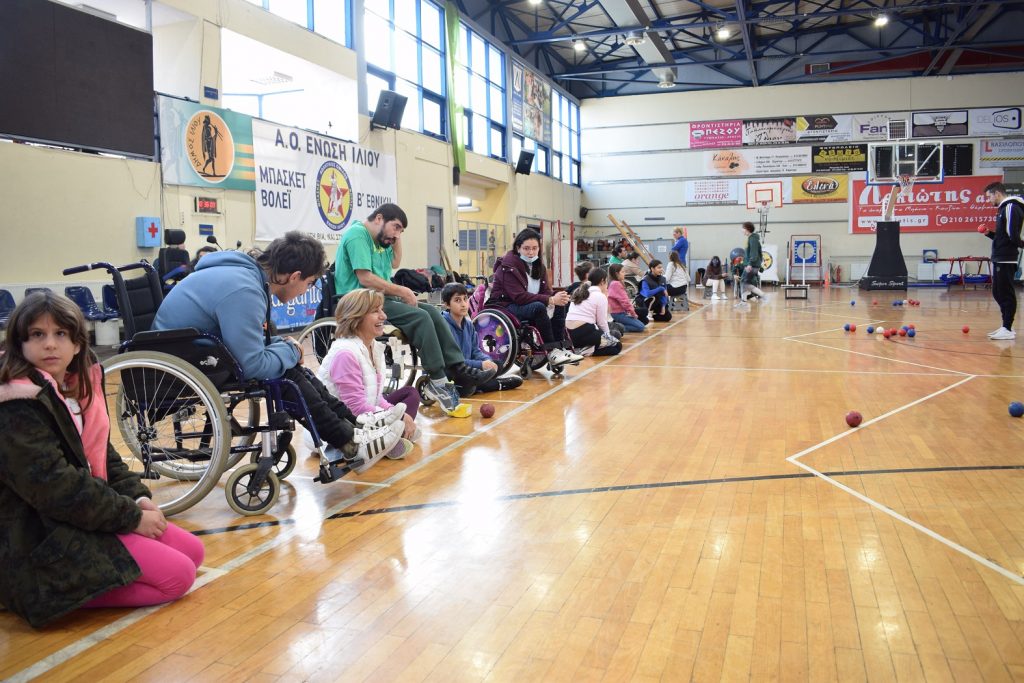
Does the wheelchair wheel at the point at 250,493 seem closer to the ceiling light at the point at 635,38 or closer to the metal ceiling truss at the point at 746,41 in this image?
the metal ceiling truss at the point at 746,41

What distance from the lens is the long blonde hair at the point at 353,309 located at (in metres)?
3.44

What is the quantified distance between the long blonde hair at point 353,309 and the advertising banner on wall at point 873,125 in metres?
21.1

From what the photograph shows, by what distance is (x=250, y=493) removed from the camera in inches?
108

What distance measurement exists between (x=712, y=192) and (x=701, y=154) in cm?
112

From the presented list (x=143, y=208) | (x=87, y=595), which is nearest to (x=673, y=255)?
(x=143, y=208)

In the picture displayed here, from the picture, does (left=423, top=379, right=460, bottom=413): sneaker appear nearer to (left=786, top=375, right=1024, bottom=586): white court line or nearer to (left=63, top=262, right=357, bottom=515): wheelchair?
(left=63, top=262, right=357, bottom=515): wheelchair

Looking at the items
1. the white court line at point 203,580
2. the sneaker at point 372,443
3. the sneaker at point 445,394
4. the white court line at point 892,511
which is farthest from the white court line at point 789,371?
the sneaker at point 372,443

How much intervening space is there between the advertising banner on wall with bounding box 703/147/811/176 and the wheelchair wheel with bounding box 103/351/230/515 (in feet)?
68.6

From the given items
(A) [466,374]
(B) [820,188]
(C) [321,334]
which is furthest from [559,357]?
(B) [820,188]

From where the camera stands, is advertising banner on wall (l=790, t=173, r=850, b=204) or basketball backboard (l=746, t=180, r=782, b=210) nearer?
basketball backboard (l=746, t=180, r=782, b=210)

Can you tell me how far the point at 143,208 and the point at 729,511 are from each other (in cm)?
688

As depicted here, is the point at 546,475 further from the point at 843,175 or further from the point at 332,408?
the point at 843,175

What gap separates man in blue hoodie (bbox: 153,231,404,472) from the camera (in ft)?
8.96

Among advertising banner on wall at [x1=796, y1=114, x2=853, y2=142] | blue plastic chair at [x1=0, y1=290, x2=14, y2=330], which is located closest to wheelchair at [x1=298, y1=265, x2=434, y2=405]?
blue plastic chair at [x1=0, y1=290, x2=14, y2=330]
